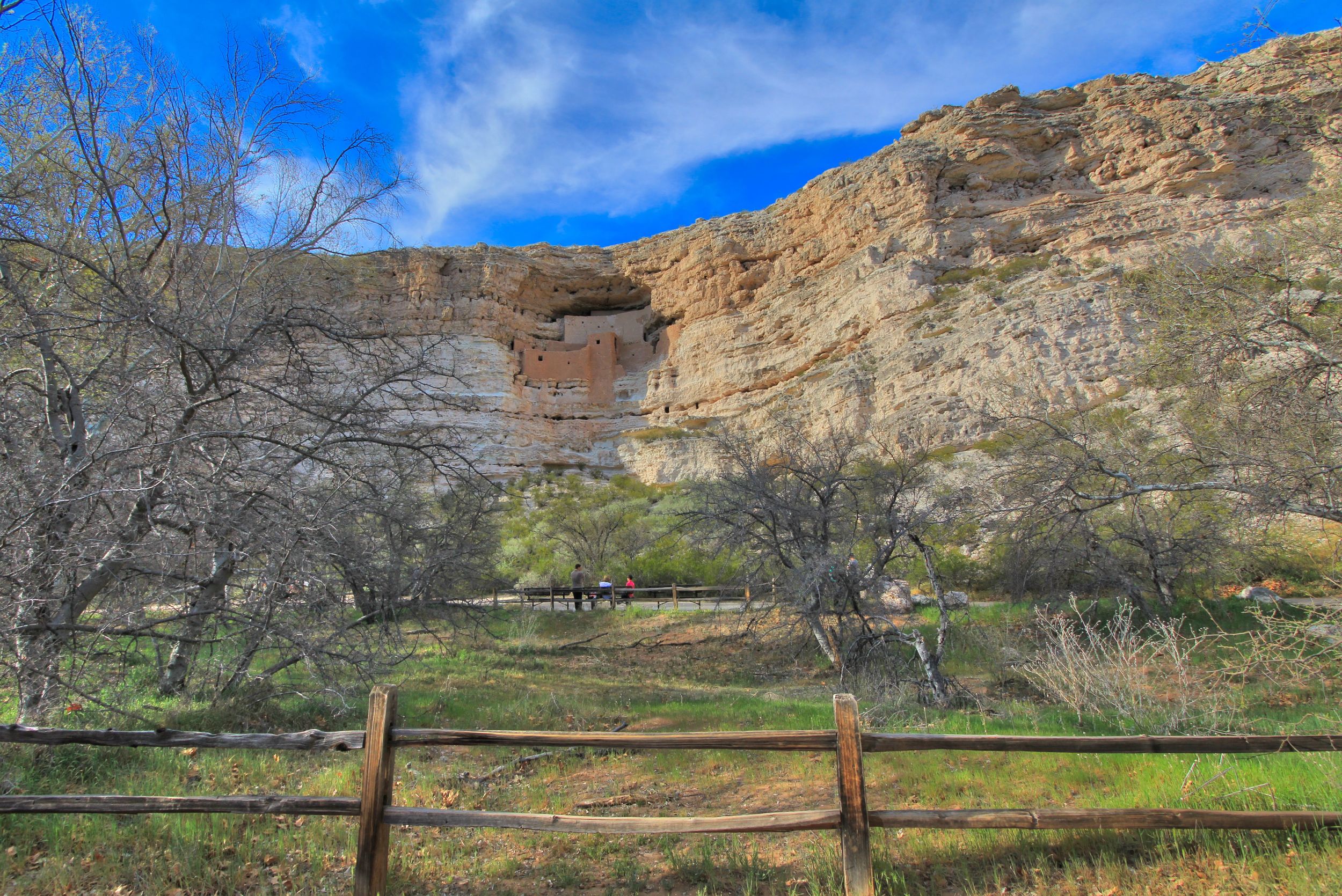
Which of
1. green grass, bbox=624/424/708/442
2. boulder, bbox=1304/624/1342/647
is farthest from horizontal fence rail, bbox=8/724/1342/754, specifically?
green grass, bbox=624/424/708/442

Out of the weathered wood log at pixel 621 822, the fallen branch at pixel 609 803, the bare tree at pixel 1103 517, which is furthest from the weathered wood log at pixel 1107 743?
the bare tree at pixel 1103 517

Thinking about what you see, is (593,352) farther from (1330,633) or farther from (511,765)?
(1330,633)

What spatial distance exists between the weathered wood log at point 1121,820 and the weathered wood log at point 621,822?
32 centimetres

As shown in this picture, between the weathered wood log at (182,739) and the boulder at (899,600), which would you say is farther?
the boulder at (899,600)

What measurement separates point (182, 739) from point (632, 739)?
2.39m

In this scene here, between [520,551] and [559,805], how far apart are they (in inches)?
717

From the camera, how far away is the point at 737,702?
313 inches

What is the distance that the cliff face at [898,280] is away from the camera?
72.7 feet

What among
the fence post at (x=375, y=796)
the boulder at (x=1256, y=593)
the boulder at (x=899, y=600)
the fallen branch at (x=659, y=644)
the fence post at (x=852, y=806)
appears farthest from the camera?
the boulder at (x=899, y=600)

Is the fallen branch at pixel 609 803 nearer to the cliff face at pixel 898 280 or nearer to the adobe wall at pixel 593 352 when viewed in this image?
the cliff face at pixel 898 280

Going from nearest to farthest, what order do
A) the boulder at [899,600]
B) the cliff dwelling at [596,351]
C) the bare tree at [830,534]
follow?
the bare tree at [830,534] → the boulder at [899,600] → the cliff dwelling at [596,351]

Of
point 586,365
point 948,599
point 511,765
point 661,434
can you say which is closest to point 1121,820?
point 511,765

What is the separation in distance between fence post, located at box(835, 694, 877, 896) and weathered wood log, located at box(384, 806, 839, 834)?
0.08m

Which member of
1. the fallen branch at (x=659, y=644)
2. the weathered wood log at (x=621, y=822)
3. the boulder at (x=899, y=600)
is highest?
the weathered wood log at (x=621, y=822)
